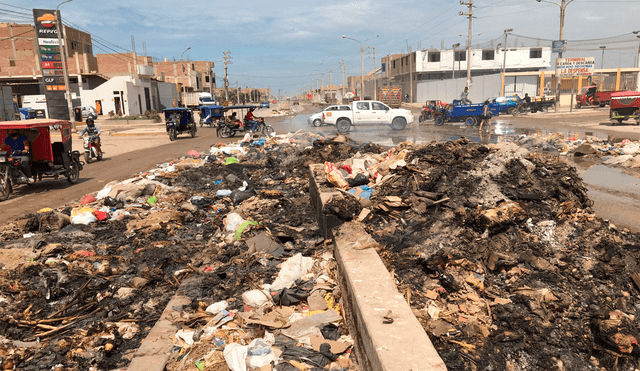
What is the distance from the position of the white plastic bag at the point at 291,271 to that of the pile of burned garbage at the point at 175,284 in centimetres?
2

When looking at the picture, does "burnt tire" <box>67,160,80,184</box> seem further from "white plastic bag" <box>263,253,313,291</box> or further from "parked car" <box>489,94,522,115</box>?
"parked car" <box>489,94,522,115</box>

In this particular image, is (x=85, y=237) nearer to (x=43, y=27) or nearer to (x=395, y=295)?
(x=395, y=295)

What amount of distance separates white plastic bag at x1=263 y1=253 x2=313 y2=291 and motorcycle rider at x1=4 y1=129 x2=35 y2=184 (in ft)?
25.8

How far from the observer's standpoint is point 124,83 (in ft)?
154

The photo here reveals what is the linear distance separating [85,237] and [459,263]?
577cm

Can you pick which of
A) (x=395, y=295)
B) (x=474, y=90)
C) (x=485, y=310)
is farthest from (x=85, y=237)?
(x=474, y=90)

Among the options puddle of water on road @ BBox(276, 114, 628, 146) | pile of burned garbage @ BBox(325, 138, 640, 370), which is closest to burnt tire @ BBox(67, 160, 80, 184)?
pile of burned garbage @ BBox(325, 138, 640, 370)

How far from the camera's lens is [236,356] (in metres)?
3.65

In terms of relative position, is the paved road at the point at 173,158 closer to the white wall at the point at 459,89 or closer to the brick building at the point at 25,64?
the white wall at the point at 459,89

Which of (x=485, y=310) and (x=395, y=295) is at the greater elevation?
(x=395, y=295)

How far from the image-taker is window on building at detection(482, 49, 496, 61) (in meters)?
70.2

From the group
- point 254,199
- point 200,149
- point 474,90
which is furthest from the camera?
point 474,90

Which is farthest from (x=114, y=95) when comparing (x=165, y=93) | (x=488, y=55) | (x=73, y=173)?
(x=488, y=55)

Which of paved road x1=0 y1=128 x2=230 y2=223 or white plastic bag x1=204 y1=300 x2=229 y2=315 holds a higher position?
paved road x1=0 y1=128 x2=230 y2=223
